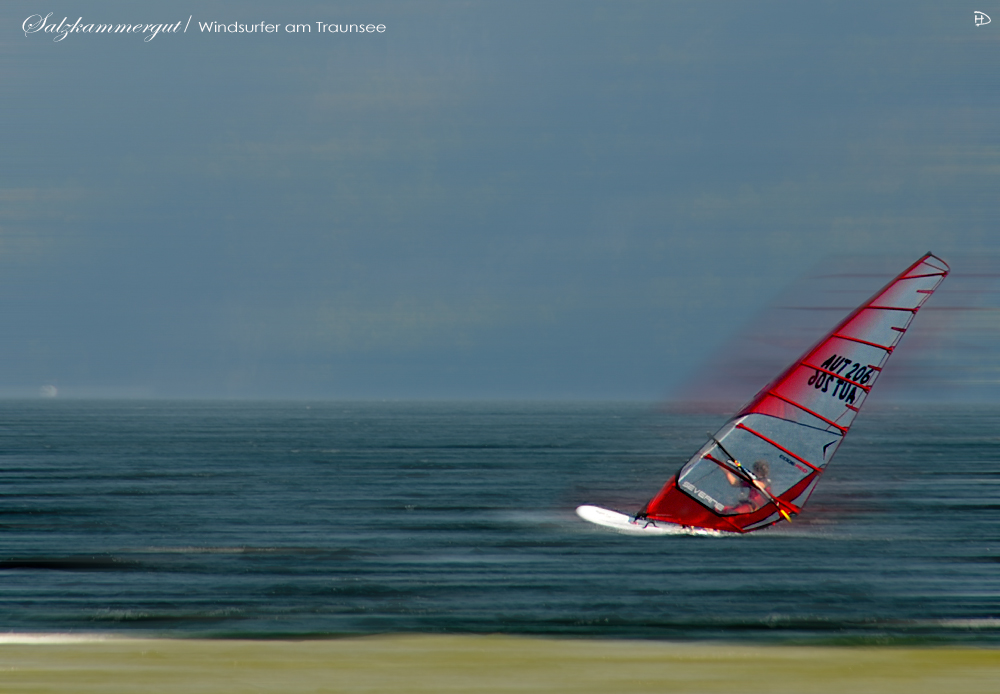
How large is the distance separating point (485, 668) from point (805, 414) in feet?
59.0

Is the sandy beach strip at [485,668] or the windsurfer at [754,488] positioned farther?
the windsurfer at [754,488]

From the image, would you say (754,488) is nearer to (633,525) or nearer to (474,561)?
(633,525)

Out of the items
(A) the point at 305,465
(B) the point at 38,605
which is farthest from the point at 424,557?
(A) the point at 305,465

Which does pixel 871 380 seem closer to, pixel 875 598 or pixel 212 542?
pixel 875 598

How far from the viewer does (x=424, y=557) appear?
87.2 ft

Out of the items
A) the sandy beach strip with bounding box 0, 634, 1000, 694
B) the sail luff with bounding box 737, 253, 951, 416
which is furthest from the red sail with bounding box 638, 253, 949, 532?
the sandy beach strip with bounding box 0, 634, 1000, 694

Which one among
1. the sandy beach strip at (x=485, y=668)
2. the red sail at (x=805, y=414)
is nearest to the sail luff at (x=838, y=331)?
the red sail at (x=805, y=414)

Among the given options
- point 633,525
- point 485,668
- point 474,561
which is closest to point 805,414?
point 633,525

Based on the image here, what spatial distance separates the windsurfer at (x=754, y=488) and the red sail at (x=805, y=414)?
0.03m

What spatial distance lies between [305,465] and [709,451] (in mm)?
40923

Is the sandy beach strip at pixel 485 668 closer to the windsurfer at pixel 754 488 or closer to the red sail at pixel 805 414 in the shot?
the red sail at pixel 805 414

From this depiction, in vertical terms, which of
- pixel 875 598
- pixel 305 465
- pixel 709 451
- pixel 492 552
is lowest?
pixel 875 598

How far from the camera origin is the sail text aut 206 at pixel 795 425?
88.6 ft

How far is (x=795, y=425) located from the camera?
91.7ft
